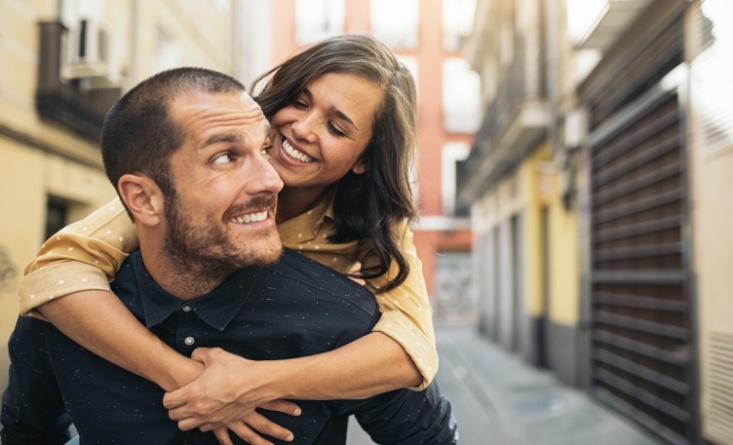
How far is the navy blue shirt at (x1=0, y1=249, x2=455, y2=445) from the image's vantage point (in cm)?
179

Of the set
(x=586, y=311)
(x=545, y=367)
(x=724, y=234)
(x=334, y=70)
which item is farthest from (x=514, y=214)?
(x=334, y=70)

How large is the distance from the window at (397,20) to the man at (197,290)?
25.3m

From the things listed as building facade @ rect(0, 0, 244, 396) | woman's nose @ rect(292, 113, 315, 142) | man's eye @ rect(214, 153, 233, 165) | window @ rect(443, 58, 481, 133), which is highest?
window @ rect(443, 58, 481, 133)

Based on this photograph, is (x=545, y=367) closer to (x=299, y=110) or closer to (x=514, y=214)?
(x=514, y=214)

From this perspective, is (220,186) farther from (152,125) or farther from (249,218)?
(152,125)

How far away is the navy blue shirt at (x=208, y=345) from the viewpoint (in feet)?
5.86

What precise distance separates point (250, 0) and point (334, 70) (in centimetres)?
1371

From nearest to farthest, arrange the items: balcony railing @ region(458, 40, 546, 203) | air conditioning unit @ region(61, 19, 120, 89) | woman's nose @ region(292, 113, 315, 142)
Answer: woman's nose @ region(292, 113, 315, 142), air conditioning unit @ region(61, 19, 120, 89), balcony railing @ region(458, 40, 546, 203)

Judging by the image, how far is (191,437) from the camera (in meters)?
1.77

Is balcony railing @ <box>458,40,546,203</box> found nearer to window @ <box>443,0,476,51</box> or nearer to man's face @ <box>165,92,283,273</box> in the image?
window @ <box>443,0,476,51</box>

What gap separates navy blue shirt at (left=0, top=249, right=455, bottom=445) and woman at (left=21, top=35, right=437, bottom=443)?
0.21 feet

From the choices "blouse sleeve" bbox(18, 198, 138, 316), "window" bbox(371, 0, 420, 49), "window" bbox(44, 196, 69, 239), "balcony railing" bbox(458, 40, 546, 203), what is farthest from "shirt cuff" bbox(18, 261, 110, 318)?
"window" bbox(371, 0, 420, 49)

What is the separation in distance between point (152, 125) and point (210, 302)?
0.45 meters

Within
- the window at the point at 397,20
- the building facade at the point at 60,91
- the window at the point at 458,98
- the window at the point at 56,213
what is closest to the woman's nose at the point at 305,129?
the building facade at the point at 60,91
